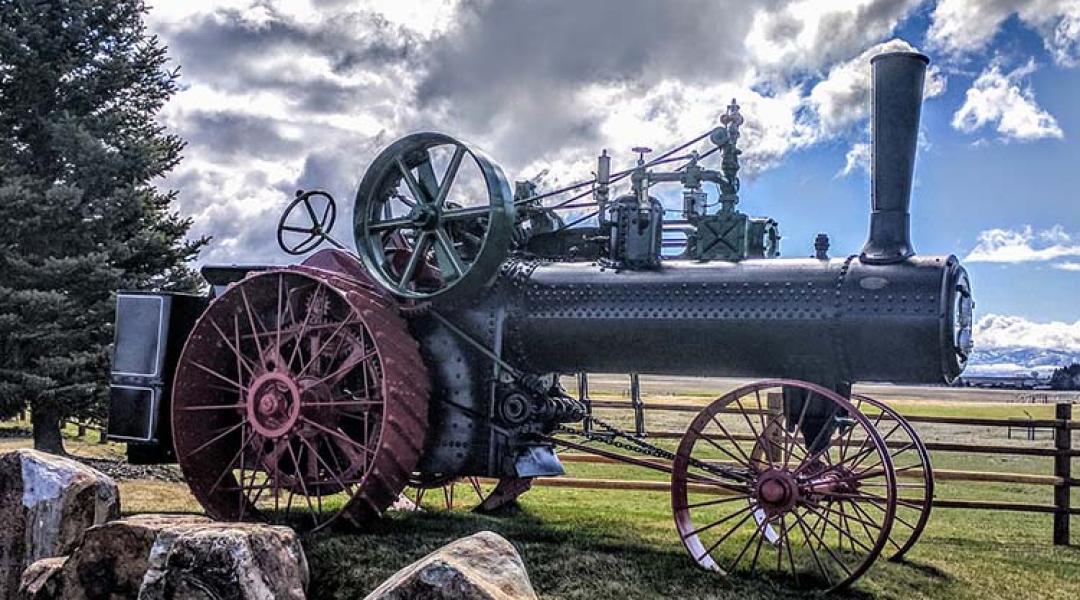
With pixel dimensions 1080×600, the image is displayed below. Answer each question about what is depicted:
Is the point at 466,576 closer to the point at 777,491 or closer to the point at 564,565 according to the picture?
the point at 564,565

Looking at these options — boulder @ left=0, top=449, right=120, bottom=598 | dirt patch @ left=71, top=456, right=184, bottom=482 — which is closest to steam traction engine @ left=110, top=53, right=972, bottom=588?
boulder @ left=0, top=449, right=120, bottom=598

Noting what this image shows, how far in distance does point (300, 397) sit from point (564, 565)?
2321 mm

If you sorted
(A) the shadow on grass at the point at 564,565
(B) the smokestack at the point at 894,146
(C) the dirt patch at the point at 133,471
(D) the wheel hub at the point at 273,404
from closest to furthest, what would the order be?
(A) the shadow on grass at the point at 564,565, (B) the smokestack at the point at 894,146, (D) the wheel hub at the point at 273,404, (C) the dirt patch at the point at 133,471

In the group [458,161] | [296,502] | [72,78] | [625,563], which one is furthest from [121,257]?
[625,563]

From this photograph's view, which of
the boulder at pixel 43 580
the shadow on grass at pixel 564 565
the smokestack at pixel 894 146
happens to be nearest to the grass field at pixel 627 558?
the shadow on grass at pixel 564 565

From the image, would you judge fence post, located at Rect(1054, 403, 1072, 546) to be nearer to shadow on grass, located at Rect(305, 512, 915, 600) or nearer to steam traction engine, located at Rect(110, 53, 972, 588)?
steam traction engine, located at Rect(110, 53, 972, 588)

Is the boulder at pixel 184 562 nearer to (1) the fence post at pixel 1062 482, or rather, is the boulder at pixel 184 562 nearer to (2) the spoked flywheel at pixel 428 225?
(2) the spoked flywheel at pixel 428 225

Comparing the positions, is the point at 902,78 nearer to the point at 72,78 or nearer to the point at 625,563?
the point at 625,563

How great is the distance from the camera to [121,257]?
12.9 metres

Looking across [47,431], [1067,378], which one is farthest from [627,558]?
[1067,378]

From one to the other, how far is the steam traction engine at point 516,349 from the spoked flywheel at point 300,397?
20 mm

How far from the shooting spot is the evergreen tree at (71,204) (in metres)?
12.5

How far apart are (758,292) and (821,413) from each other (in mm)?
932

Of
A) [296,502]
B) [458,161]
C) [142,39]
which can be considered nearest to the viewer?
[458,161]
